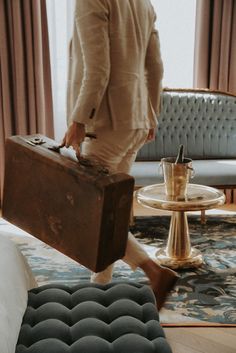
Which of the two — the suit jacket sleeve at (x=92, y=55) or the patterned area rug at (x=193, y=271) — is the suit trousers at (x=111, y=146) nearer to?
the suit jacket sleeve at (x=92, y=55)

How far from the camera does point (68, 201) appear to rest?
6.22 ft

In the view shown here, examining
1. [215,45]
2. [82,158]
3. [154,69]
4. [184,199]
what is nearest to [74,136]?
[82,158]

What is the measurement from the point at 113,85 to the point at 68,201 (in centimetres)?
59

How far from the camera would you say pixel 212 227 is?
403 cm

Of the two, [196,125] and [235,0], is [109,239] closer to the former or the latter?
[196,125]

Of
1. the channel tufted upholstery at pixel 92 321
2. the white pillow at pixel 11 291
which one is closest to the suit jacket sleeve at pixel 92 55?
the white pillow at pixel 11 291

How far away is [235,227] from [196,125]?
43.9 inches

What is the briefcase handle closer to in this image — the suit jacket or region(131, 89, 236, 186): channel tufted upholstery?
the suit jacket

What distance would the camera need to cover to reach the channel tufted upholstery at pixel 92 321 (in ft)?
4.79

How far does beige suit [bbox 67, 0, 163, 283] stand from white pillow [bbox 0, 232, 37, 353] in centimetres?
55

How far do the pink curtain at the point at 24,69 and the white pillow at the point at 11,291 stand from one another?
9.11 feet

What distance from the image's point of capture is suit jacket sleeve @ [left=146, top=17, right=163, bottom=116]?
7.94 feet

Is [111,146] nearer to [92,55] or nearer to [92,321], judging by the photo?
[92,55]

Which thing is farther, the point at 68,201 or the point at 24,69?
the point at 24,69
